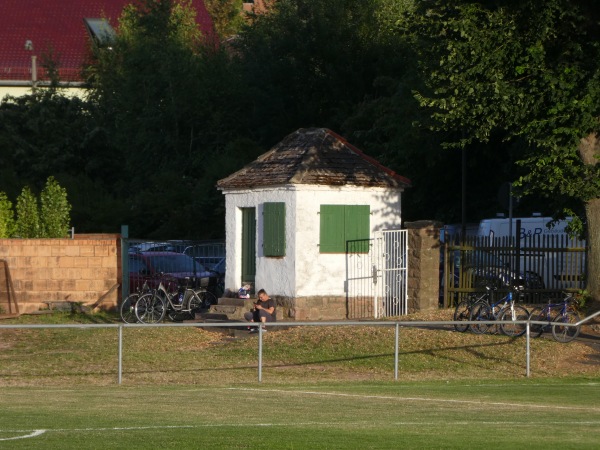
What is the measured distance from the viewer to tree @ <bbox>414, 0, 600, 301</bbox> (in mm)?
24766

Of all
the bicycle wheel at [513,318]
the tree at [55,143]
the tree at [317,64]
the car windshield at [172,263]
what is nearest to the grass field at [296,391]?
the bicycle wheel at [513,318]

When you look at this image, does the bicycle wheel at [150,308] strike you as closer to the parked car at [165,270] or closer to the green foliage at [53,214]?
the parked car at [165,270]

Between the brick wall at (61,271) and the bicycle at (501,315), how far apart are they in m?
11.5

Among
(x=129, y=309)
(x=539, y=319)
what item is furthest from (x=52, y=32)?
(x=539, y=319)

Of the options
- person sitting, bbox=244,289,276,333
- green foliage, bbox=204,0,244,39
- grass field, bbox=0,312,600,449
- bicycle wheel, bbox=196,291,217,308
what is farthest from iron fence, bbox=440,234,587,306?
green foliage, bbox=204,0,244,39

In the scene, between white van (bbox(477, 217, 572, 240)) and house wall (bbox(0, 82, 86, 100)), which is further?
house wall (bbox(0, 82, 86, 100))

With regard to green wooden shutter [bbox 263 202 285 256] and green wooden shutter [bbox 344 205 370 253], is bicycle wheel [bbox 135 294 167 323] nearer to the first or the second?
green wooden shutter [bbox 263 202 285 256]

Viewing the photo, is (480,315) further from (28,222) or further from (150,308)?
(28,222)

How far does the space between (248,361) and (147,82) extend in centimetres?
3427

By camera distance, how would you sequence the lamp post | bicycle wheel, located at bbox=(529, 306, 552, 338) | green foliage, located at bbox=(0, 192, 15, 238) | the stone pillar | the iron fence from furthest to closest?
the lamp post
green foliage, located at bbox=(0, 192, 15, 238)
the iron fence
the stone pillar
bicycle wheel, located at bbox=(529, 306, 552, 338)

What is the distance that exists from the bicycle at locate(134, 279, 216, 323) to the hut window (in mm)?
3589

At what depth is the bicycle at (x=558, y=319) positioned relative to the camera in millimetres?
23141

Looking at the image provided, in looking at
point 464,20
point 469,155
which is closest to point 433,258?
point 464,20

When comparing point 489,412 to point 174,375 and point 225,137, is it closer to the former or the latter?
point 174,375
